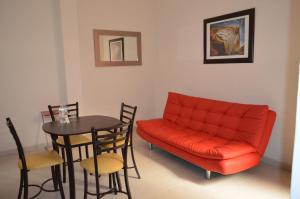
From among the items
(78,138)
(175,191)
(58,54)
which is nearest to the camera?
(175,191)

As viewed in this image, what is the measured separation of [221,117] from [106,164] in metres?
1.74

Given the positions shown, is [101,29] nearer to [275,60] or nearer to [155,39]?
[155,39]

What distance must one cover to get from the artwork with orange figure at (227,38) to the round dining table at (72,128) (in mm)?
2021

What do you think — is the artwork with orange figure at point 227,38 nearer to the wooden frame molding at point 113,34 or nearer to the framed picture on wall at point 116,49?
the wooden frame molding at point 113,34

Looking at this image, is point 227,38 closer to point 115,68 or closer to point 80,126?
point 115,68

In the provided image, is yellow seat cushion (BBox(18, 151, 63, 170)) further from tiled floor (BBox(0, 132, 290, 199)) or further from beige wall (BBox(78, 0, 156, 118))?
beige wall (BBox(78, 0, 156, 118))

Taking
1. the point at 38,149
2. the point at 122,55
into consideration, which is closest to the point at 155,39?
the point at 122,55

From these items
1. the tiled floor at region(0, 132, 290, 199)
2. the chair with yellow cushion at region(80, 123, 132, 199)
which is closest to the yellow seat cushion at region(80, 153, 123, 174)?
the chair with yellow cushion at region(80, 123, 132, 199)

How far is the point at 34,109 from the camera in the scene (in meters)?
4.09

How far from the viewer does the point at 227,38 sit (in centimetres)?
371

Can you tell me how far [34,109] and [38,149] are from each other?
0.66 meters

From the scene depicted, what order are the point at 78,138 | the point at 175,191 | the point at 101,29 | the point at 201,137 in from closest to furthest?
the point at 175,191 → the point at 78,138 → the point at 201,137 → the point at 101,29

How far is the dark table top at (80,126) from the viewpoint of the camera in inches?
95.1

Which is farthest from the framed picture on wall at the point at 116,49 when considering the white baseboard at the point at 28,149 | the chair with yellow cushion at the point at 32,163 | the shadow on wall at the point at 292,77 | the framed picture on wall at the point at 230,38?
the shadow on wall at the point at 292,77
